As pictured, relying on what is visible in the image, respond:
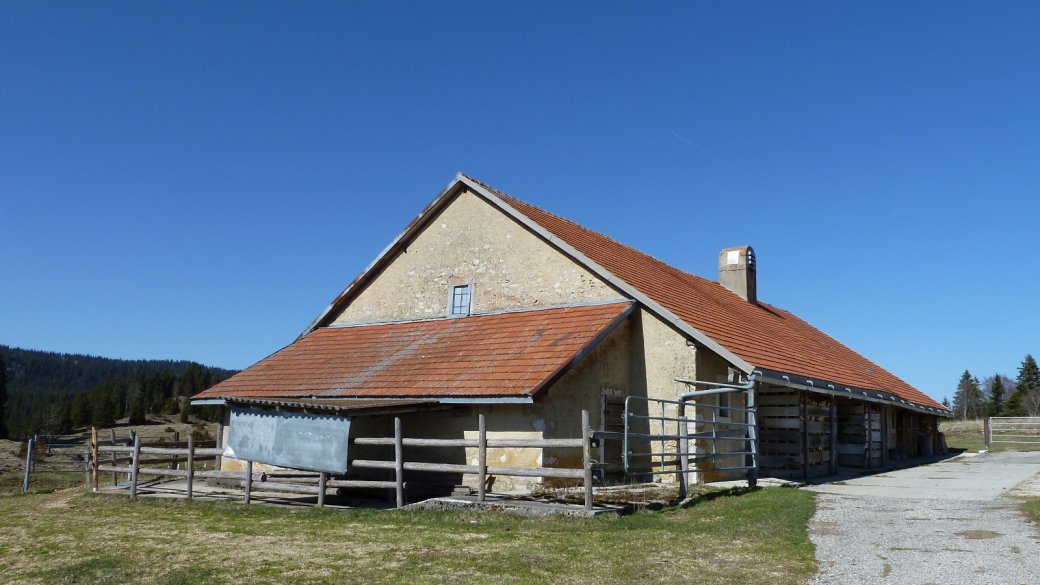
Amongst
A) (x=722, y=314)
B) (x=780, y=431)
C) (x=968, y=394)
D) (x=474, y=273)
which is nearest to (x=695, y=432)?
(x=780, y=431)

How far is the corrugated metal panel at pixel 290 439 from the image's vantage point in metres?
13.1

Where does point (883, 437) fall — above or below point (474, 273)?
below

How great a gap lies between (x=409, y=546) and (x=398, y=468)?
11.6ft

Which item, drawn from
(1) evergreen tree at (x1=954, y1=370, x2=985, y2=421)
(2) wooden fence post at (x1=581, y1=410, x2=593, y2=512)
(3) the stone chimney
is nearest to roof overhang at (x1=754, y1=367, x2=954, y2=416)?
(2) wooden fence post at (x1=581, y1=410, x2=593, y2=512)

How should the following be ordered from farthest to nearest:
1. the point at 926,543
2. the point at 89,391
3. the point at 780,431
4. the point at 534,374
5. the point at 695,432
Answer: the point at 89,391, the point at 780,431, the point at 695,432, the point at 534,374, the point at 926,543

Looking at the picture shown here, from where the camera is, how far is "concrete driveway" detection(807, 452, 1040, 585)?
23.4 ft

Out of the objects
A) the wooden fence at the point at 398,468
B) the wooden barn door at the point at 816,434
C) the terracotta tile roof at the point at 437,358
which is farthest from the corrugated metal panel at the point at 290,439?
the wooden barn door at the point at 816,434

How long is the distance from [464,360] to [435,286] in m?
4.21

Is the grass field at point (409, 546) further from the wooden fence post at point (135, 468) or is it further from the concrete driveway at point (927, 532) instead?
the wooden fence post at point (135, 468)

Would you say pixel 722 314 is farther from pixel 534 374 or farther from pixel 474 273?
pixel 534 374

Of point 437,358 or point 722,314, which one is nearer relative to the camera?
point 437,358

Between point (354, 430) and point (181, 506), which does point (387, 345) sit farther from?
point (181, 506)

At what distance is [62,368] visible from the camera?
17888cm

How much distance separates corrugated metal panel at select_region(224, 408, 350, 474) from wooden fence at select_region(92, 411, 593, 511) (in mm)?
220
